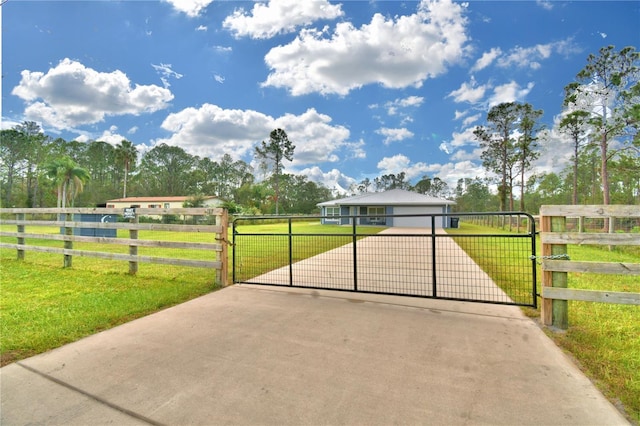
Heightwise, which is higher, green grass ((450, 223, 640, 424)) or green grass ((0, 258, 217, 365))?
green grass ((0, 258, 217, 365))

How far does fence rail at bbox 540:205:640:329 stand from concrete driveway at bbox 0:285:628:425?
367 millimetres

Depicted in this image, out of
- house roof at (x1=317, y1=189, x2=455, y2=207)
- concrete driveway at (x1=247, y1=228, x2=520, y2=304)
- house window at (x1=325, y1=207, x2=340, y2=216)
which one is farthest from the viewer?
house window at (x1=325, y1=207, x2=340, y2=216)

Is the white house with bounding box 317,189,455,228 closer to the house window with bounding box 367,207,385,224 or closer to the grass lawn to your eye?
the house window with bounding box 367,207,385,224

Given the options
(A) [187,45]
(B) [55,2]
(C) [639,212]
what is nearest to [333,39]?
(A) [187,45]

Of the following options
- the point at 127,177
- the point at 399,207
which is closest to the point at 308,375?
the point at 399,207

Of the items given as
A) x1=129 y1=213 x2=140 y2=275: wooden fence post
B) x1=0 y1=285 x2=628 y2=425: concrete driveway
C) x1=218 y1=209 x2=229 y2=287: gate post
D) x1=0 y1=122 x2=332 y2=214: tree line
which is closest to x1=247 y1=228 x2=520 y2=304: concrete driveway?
x1=218 y1=209 x2=229 y2=287: gate post

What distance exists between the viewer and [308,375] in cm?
231

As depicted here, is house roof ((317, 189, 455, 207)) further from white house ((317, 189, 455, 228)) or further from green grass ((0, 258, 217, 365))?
green grass ((0, 258, 217, 365))

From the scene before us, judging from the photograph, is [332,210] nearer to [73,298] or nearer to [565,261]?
[73,298]

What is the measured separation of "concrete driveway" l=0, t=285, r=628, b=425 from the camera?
6.09 feet

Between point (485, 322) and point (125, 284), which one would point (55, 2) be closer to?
point (125, 284)

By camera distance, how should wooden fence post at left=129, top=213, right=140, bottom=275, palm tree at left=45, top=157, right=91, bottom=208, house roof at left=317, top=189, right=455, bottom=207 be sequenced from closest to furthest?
1. wooden fence post at left=129, top=213, right=140, bottom=275
2. house roof at left=317, top=189, right=455, bottom=207
3. palm tree at left=45, top=157, right=91, bottom=208

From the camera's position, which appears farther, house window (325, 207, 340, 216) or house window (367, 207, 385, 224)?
house window (325, 207, 340, 216)

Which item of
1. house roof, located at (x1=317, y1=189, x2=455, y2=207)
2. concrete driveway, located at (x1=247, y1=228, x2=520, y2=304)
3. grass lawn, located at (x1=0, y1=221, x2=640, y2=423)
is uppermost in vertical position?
house roof, located at (x1=317, y1=189, x2=455, y2=207)
